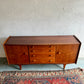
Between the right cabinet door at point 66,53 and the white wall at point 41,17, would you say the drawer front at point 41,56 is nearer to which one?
the right cabinet door at point 66,53

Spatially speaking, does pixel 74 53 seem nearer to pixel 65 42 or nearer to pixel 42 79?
pixel 65 42

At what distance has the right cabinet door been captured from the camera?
1710 millimetres

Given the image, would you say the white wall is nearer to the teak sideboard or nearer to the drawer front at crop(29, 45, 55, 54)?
the teak sideboard

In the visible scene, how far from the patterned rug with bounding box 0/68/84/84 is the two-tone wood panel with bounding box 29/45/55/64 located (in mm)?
283

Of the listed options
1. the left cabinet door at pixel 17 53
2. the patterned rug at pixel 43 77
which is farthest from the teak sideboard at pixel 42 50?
the patterned rug at pixel 43 77

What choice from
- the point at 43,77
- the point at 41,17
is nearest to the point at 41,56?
the point at 43,77

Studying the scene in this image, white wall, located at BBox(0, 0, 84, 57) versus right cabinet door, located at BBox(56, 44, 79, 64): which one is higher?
white wall, located at BBox(0, 0, 84, 57)

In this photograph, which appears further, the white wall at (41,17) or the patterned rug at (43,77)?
the white wall at (41,17)

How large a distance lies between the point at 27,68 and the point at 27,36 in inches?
29.1

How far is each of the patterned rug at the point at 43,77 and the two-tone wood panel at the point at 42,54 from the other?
0.93 feet

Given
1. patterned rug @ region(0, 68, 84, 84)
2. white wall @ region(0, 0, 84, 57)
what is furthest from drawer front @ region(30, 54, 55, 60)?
white wall @ region(0, 0, 84, 57)

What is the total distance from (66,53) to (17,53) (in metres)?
0.99

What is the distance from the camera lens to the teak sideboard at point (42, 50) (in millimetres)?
1684

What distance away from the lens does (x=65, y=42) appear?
172 centimetres
